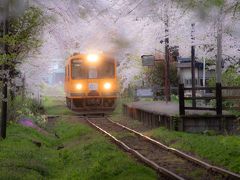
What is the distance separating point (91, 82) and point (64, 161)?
16.0 meters

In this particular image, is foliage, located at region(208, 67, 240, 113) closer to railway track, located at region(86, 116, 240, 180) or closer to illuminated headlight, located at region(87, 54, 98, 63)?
railway track, located at region(86, 116, 240, 180)

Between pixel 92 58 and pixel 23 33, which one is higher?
pixel 92 58

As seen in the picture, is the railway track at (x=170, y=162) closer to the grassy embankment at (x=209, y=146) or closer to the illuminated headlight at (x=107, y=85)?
the grassy embankment at (x=209, y=146)

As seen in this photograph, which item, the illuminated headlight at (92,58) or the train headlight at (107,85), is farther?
the train headlight at (107,85)

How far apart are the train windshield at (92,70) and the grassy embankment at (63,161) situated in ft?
38.4

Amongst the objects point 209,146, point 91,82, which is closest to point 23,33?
point 209,146

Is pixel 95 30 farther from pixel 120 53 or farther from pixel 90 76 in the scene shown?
pixel 120 53

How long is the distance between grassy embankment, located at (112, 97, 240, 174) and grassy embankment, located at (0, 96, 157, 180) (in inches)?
72.5

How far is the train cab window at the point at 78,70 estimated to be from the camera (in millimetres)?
28859

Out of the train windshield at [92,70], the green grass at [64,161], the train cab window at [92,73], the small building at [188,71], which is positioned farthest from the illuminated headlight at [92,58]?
the small building at [188,71]

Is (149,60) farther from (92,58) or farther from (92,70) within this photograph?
(92,70)

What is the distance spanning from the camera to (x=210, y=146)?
1352 cm

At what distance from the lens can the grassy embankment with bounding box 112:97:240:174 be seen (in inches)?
464

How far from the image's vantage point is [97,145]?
47.9 ft
